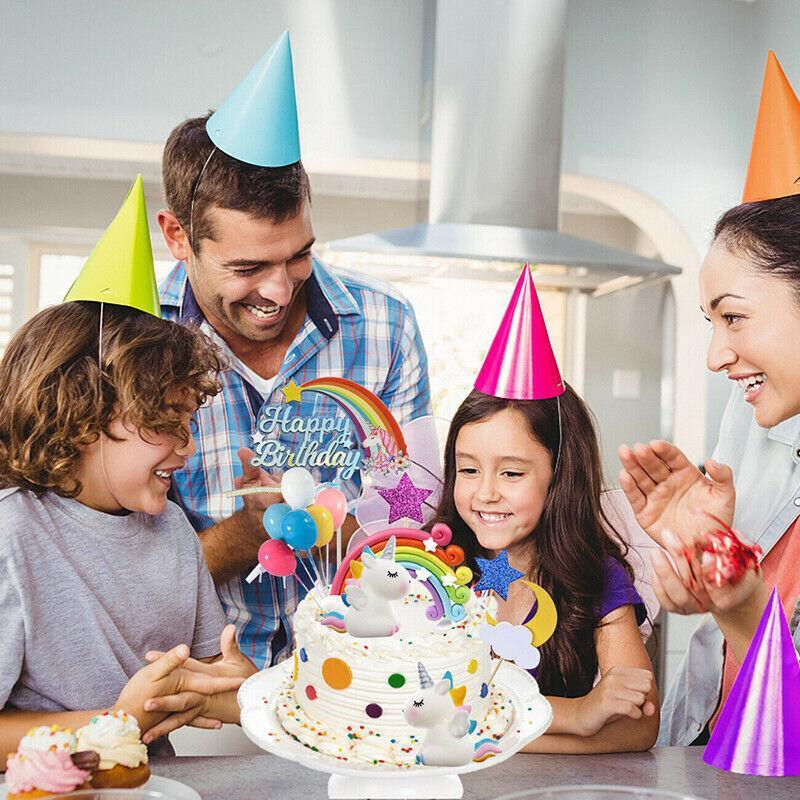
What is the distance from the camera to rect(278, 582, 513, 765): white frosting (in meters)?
1.04

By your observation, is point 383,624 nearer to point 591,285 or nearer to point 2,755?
point 2,755

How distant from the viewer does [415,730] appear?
3.44 ft

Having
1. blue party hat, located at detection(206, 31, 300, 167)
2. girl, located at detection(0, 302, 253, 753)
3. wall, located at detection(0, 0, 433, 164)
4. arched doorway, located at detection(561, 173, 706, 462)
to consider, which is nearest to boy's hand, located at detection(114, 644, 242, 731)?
girl, located at detection(0, 302, 253, 753)

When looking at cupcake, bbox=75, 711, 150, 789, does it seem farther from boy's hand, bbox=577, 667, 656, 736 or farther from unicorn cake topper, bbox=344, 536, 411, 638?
boy's hand, bbox=577, 667, 656, 736

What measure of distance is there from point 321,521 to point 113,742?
441mm

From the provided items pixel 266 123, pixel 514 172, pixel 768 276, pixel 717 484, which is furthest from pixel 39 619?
pixel 514 172

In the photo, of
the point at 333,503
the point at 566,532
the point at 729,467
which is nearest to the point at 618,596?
the point at 566,532

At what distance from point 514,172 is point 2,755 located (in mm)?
1487

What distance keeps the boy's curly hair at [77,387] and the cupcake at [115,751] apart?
1.50ft

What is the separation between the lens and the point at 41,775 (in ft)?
3.29

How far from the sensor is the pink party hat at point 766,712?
1.20 m

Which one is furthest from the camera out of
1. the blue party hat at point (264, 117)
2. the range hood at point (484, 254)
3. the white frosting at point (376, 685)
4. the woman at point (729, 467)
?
the range hood at point (484, 254)

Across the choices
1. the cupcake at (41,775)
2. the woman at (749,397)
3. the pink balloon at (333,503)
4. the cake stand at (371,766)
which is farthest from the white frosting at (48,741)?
the woman at (749,397)

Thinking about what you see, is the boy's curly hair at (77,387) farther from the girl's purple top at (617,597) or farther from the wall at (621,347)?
the wall at (621,347)
